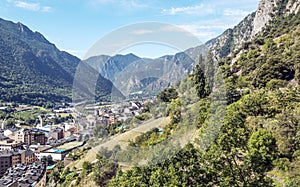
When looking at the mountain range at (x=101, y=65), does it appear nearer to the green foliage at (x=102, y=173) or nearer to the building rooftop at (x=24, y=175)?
the green foliage at (x=102, y=173)

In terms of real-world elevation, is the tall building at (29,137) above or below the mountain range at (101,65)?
below

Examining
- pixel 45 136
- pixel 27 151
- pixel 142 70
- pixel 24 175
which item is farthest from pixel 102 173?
pixel 45 136

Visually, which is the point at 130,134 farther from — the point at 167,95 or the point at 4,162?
the point at 4,162

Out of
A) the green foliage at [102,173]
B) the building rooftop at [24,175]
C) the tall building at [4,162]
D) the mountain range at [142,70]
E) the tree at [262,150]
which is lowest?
the tall building at [4,162]

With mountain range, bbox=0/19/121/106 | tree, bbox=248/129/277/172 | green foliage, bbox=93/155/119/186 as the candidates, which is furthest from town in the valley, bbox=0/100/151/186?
mountain range, bbox=0/19/121/106

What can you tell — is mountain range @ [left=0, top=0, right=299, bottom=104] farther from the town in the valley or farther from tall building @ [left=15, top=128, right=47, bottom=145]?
tall building @ [left=15, top=128, right=47, bottom=145]

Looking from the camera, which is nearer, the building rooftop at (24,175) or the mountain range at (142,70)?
the mountain range at (142,70)

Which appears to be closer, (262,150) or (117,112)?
(117,112)

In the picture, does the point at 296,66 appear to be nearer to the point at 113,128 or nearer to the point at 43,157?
the point at 113,128

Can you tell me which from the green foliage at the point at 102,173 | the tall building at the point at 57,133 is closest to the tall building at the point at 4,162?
the tall building at the point at 57,133

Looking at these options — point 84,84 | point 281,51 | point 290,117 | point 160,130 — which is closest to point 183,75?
point 160,130
